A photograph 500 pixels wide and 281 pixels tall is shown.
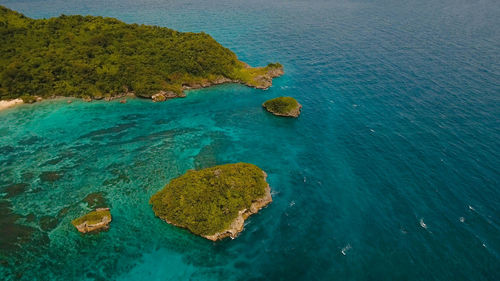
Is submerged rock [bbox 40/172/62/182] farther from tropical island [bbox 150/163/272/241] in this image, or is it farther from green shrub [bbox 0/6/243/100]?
green shrub [bbox 0/6/243/100]

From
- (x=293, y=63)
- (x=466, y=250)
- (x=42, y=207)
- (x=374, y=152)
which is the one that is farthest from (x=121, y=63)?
(x=466, y=250)

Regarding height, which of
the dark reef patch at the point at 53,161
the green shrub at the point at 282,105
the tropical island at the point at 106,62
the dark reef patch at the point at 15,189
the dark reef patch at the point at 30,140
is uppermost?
the tropical island at the point at 106,62

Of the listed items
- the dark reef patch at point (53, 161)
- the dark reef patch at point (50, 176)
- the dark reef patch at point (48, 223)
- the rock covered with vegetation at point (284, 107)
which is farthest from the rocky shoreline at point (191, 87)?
the dark reef patch at point (48, 223)

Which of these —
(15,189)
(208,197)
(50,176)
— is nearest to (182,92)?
(50,176)

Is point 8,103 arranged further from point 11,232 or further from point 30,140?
point 11,232

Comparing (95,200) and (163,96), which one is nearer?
(95,200)

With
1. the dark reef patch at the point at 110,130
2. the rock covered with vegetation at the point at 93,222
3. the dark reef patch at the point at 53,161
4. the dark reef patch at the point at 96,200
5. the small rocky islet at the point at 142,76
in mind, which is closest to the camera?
the rock covered with vegetation at the point at 93,222

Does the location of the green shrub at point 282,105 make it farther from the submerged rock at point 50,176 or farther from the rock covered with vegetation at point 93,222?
the submerged rock at point 50,176
